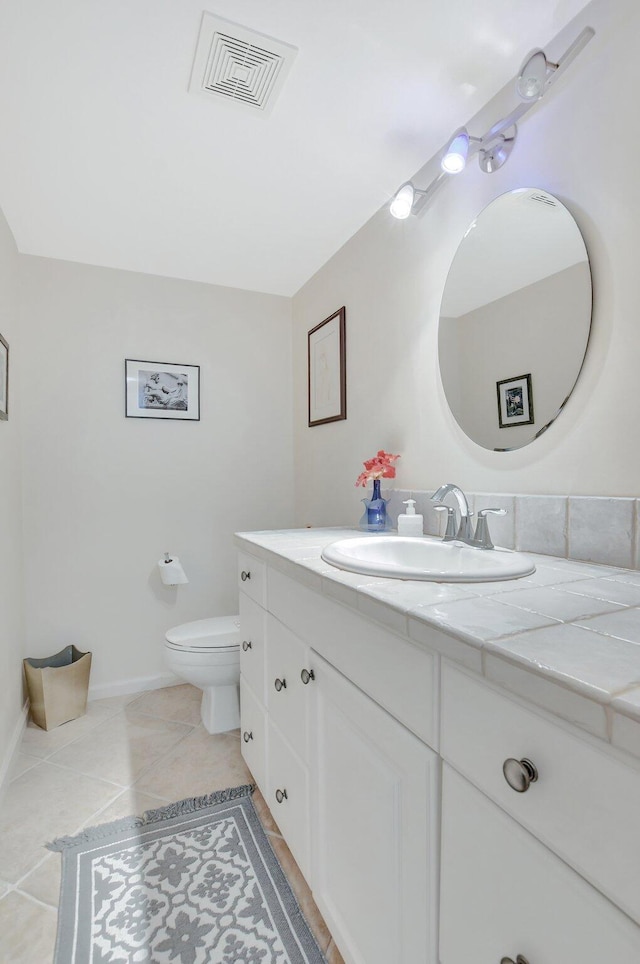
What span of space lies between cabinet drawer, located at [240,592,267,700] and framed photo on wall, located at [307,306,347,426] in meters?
1.03

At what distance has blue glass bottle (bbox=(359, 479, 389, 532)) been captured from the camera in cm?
173

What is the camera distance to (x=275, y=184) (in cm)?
177

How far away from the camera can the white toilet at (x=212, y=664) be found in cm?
193

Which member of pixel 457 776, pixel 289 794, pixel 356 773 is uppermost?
pixel 457 776

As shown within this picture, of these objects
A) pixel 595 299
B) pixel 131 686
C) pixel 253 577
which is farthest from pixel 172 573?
pixel 595 299

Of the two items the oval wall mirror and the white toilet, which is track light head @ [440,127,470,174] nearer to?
the oval wall mirror

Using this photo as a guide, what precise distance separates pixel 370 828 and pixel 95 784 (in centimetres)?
137

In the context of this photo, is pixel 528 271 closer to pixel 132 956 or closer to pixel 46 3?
pixel 46 3

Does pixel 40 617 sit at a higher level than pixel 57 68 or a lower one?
lower

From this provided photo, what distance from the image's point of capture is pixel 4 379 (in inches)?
74.8

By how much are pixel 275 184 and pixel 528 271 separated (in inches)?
41.5

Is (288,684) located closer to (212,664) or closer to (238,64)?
(212,664)

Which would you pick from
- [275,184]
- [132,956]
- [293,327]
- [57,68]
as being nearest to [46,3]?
[57,68]

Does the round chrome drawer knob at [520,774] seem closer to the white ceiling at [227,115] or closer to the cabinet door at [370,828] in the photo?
the cabinet door at [370,828]
